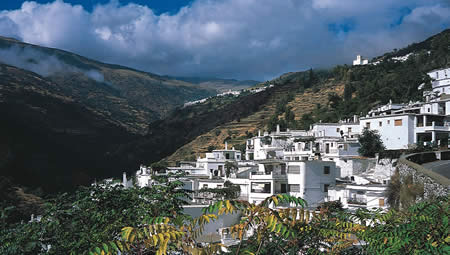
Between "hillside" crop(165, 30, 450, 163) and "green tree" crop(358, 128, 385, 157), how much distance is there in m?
21.0

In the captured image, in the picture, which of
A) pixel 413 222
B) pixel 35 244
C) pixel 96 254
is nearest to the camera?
pixel 96 254

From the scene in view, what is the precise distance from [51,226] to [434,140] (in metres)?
37.9

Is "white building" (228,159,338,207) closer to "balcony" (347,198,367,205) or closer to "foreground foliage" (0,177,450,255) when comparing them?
"balcony" (347,198,367,205)

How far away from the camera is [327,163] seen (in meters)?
32.5

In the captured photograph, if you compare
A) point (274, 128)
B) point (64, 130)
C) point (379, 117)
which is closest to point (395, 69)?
point (274, 128)

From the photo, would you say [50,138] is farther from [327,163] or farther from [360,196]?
[360,196]

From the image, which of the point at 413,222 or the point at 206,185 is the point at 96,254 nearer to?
the point at 413,222

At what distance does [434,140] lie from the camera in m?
39.4

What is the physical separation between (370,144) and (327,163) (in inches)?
376

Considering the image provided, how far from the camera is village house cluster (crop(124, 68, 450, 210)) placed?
31.4 metres

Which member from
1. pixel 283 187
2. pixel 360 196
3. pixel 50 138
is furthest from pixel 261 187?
pixel 50 138

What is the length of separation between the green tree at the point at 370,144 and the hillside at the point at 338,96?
68.9 feet

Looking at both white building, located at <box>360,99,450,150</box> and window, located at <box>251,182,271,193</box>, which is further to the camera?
white building, located at <box>360,99,450,150</box>

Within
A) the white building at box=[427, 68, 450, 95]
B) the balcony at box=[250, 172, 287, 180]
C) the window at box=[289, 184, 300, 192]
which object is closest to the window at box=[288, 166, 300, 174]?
the balcony at box=[250, 172, 287, 180]
